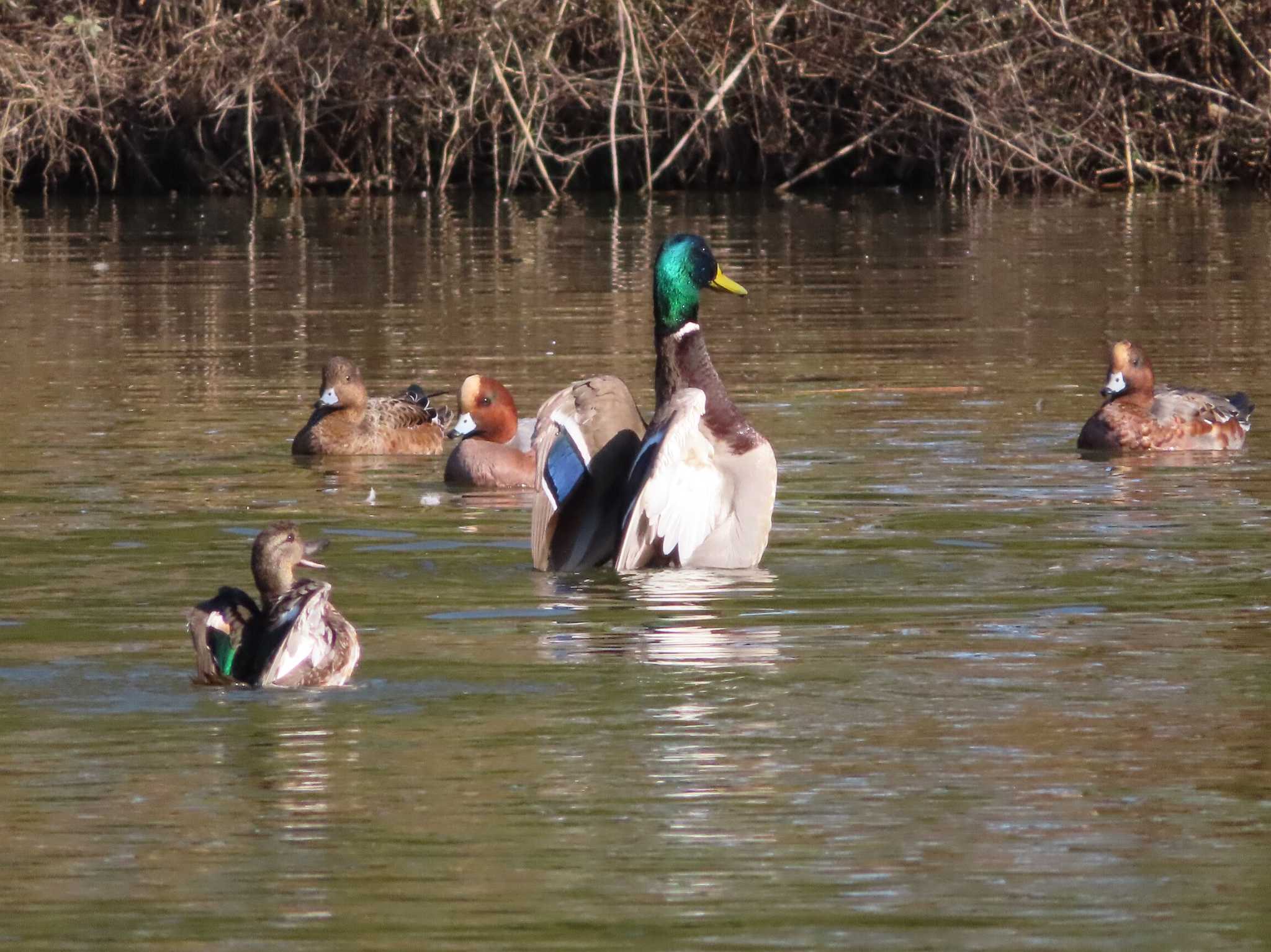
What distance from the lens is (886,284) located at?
1678cm

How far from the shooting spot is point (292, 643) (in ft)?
18.8

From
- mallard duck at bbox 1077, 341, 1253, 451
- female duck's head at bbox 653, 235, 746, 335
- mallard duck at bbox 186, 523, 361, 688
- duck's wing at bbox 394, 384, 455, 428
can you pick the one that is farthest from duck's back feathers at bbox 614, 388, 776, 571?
Result: duck's wing at bbox 394, 384, 455, 428

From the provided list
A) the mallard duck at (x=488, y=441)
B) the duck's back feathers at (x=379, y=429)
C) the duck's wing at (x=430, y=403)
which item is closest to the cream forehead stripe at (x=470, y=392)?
the mallard duck at (x=488, y=441)

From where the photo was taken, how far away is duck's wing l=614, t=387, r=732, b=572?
23.8ft

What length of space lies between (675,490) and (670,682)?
4.82 ft

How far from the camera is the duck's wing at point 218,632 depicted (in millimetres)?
5824

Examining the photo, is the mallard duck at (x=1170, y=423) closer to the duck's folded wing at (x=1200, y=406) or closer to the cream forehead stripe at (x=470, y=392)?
the duck's folded wing at (x=1200, y=406)

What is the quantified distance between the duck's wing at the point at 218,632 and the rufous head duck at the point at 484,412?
4.13m

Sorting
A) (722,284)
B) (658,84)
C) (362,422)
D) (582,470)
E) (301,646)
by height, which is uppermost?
(658,84)

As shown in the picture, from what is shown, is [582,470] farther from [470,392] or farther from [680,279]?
[470,392]

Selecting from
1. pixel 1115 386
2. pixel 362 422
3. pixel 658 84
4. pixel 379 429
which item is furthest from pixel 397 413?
pixel 658 84

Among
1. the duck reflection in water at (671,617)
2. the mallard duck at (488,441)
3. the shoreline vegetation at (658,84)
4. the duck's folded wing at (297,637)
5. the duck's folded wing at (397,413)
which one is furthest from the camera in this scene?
the shoreline vegetation at (658,84)

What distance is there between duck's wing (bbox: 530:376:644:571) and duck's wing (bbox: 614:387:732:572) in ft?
0.54

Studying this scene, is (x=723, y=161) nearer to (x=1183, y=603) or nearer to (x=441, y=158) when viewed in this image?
(x=441, y=158)
